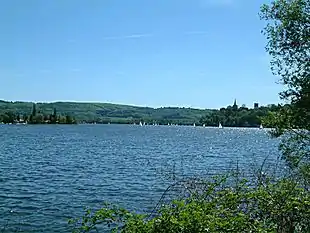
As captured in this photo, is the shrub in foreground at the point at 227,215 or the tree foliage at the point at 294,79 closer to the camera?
the shrub in foreground at the point at 227,215

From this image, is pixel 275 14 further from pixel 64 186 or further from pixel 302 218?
pixel 64 186

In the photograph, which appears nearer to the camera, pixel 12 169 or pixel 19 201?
pixel 19 201

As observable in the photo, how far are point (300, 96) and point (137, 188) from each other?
14586 millimetres

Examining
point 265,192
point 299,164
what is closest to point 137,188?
point 299,164

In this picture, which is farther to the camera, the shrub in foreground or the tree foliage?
the tree foliage

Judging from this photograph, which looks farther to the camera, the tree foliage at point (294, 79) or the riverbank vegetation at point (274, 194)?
the tree foliage at point (294, 79)

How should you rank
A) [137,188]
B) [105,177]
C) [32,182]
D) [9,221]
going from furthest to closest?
[105,177]
[32,182]
[137,188]
[9,221]

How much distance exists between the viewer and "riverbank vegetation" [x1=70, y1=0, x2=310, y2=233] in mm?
7383

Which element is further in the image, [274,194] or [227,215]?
[274,194]

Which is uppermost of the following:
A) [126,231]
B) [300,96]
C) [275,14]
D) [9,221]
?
[275,14]

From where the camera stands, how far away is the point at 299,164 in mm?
14547

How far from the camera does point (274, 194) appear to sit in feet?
31.8

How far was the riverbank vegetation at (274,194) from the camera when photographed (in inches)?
291

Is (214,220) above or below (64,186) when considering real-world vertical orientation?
above
